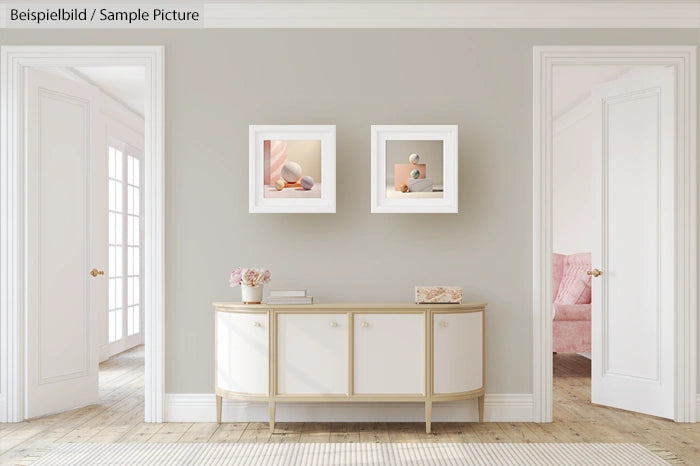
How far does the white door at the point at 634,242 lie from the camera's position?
4410 mm

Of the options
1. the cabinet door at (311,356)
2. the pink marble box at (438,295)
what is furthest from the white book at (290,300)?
the pink marble box at (438,295)

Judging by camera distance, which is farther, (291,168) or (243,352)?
(291,168)

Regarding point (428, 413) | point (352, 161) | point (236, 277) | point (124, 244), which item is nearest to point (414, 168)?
point (352, 161)

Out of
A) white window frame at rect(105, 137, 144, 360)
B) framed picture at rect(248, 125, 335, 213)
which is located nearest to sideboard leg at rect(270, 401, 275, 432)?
framed picture at rect(248, 125, 335, 213)

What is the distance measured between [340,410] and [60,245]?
2.16 metres

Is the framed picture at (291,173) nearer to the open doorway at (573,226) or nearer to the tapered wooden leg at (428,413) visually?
the tapered wooden leg at (428,413)

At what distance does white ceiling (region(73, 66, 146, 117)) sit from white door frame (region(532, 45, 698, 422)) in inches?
126

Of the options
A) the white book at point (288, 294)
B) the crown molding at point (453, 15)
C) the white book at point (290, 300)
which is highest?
the crown molding at point (453, 15)

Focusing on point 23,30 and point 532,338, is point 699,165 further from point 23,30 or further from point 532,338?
point 23,30

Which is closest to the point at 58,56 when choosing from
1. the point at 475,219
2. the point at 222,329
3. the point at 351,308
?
the point at 222,329

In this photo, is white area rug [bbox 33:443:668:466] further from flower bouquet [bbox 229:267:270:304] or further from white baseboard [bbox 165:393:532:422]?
flower bouquet [bbox 229:267:270:304]

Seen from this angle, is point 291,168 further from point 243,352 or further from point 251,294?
point 243,352

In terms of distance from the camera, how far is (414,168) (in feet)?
13.7

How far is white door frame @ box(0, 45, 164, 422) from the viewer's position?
14.1 ft
